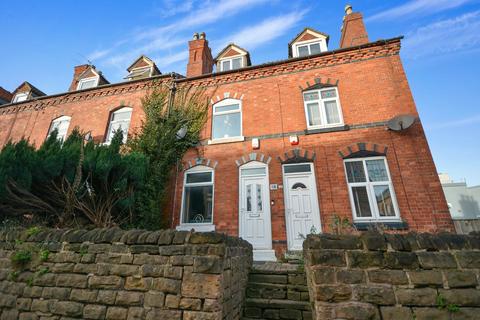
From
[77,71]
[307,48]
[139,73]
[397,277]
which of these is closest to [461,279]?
[397,277]

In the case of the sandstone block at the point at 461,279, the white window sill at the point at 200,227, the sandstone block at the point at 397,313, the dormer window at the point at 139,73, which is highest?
the dormer window at the point at 139,73

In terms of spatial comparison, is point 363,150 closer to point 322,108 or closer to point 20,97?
point 322,108

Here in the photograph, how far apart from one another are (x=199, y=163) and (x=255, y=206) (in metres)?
2.87

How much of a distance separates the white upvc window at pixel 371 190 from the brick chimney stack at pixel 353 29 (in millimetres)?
5705

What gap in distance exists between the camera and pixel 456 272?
2.42 meters

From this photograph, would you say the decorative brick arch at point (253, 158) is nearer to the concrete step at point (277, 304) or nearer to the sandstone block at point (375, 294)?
the concrete step at point (277, 304)

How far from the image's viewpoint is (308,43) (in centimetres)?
1041

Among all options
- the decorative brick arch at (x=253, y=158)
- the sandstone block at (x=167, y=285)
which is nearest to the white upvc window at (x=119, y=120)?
the decorative brick arch at (x=253, y=158)

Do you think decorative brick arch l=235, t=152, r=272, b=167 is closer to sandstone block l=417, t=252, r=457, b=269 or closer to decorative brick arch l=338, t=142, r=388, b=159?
decorative brick arch l=338, t=142, r=388, b=159

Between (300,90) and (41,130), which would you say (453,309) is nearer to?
(300,90)

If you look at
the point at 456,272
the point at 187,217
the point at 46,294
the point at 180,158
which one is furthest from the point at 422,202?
the point at 46,294

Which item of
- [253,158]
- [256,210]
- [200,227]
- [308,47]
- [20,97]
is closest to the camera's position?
[256,210]

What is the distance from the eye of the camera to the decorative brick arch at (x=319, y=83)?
8.82 metres

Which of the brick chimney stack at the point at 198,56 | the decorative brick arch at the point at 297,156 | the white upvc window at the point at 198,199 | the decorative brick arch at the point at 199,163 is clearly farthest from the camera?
the brick chimney stack at the point at 198,56
